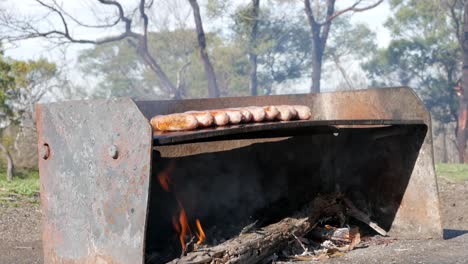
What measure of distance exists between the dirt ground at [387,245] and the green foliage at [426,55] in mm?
11355

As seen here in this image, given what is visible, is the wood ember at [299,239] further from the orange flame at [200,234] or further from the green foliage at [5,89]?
the green foliage at [5,89]

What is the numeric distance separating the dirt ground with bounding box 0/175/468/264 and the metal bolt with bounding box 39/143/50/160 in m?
1.66

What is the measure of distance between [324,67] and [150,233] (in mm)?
27002

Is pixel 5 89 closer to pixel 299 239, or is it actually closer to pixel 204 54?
pixel 204 54

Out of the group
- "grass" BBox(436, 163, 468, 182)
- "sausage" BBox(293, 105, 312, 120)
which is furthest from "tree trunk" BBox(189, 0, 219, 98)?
"sausage" BBox(293, 105, 312, 120)

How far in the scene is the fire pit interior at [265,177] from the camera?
4043 mm

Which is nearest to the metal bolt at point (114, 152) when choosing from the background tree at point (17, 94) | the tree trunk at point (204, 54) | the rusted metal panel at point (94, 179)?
the rusted metal panel at point (94, 179)

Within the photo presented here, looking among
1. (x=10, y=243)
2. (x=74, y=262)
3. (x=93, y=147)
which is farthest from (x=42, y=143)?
(x=10, y=243)

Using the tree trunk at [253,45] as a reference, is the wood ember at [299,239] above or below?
below

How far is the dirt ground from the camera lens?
4262 mm

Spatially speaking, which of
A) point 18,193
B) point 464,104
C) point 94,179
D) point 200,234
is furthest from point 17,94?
point 464,104

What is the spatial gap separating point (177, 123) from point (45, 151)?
0.80m

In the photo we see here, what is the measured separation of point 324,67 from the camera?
30172 millimetres

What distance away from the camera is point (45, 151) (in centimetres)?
359
